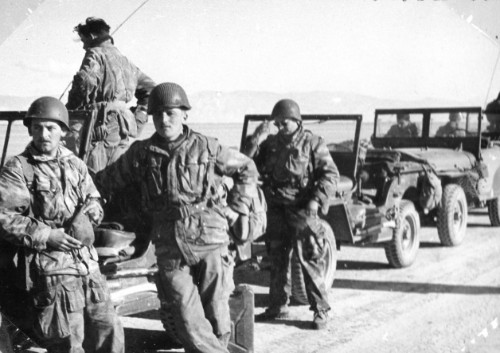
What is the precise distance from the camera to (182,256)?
3793 millimetres

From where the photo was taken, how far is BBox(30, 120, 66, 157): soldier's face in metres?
3.63

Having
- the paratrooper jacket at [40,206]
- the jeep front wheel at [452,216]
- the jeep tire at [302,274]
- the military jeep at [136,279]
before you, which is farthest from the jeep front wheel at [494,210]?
the paratrooper jacket at [40,206]

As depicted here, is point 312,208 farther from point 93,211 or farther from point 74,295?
point 74,295

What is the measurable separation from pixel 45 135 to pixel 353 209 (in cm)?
422

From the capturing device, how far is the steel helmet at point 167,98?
3.82 meters

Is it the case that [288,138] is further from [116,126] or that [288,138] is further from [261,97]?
[261,97]

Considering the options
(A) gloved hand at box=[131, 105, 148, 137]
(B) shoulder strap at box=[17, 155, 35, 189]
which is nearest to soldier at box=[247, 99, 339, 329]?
(A) gloved hand at box=[131, 105, 148, 137]

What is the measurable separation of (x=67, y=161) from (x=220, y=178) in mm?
835

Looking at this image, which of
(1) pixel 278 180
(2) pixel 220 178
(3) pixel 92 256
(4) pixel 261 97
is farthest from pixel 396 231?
(4) pixel 261 97

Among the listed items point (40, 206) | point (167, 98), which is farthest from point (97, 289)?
point (167, 98)

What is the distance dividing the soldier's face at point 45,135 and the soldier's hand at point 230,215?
38.3 inches

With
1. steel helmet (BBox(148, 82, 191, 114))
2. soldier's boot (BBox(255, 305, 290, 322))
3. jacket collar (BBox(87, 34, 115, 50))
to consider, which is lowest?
soldier's boot (BBox(255, 305, 290, 322))

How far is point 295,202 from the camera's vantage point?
234 inches

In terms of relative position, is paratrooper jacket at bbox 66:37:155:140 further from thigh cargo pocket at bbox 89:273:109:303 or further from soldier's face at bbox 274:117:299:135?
thigh cargo pocket at bbox 89:273:109:303
